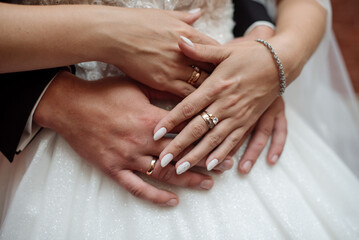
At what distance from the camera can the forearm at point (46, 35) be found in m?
0.48

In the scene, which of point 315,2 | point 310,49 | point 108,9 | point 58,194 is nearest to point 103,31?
point 108,9

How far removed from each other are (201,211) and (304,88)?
724mm

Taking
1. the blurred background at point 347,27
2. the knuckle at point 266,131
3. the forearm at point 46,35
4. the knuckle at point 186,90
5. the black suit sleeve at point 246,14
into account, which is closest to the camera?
the forearm at point 46,35

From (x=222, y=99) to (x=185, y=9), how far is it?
28 cm

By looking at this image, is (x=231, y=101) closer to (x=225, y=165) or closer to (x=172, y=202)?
(x=225, y=165)

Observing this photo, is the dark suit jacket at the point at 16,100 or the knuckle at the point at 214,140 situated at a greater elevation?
the dark suit jacket at the point at 16,100

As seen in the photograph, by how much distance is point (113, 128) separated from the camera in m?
0.54

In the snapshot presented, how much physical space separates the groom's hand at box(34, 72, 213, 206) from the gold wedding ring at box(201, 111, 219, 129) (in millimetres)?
86

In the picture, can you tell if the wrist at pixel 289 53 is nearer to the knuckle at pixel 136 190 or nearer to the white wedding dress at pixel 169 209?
the white wedding dress at pixel 169 209

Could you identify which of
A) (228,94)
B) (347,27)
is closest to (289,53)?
(228,94)

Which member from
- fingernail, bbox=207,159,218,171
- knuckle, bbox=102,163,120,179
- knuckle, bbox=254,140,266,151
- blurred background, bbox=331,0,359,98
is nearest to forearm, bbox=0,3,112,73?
knuckle, bbox=102,163,120,179

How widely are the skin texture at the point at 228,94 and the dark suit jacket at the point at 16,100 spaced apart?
0.27 m

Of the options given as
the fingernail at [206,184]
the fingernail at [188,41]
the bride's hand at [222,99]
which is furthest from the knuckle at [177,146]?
the fingernail at [188,41]

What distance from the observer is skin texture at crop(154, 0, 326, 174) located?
541 mm
